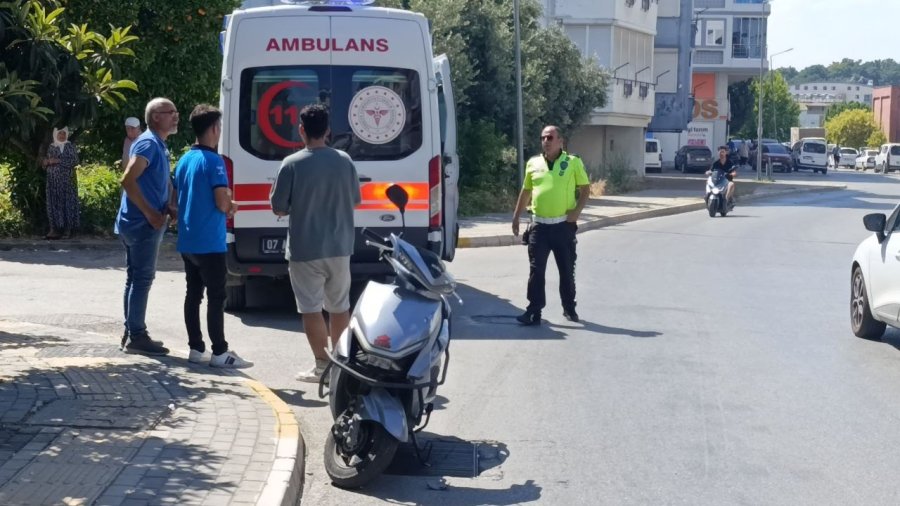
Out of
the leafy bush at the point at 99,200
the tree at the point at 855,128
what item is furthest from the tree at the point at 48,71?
the tree at the point at 855,128

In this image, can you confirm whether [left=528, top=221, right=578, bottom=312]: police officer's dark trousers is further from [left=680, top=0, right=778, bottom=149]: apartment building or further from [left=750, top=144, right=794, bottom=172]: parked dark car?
[left=680, top=0, right=778, bottom=149]: apartment building

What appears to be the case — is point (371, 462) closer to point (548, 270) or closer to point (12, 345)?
point (12, 345)

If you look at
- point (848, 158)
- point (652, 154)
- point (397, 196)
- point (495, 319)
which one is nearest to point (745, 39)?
point (848, 158)

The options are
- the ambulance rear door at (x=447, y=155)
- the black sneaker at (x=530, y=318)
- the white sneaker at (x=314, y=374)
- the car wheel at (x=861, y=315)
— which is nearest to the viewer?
the white sneaker at (x=314, y=374)

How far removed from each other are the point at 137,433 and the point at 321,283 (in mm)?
2070

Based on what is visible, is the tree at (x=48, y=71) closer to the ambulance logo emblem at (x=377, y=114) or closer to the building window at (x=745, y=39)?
the ambulance logo emblem at (x=377, y=114)

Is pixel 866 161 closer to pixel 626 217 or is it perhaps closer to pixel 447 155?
pixel 626 217

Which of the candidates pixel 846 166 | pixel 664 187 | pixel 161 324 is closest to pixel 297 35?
pixel 161 324

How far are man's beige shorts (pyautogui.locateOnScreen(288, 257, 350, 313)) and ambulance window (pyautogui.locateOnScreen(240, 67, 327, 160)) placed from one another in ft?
10.8

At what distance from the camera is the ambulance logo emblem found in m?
11.3

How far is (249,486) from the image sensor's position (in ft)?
18.5

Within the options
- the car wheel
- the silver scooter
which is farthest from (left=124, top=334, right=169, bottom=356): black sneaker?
the car wheel

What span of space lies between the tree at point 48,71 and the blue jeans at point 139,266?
1397mm

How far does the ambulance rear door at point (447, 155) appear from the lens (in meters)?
12.7
